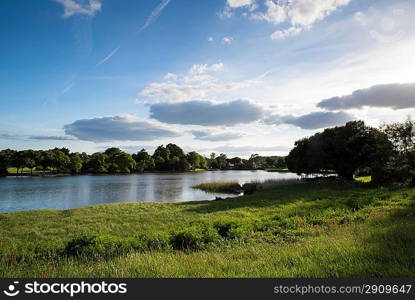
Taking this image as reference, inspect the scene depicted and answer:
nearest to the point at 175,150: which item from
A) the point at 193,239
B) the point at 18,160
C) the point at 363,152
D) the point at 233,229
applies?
the point at 18,160

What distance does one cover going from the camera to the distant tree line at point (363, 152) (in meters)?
26.1

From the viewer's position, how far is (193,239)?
27.8 ft

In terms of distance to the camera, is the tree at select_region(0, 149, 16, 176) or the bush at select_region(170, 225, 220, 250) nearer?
the bush at select_region(170, 225, 220, 250)

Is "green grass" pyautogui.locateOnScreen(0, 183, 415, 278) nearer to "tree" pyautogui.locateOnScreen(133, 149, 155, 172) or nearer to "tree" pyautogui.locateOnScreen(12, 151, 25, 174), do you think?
"tree" pyautogui.locateOnScreen(12, 151, 25, 174)

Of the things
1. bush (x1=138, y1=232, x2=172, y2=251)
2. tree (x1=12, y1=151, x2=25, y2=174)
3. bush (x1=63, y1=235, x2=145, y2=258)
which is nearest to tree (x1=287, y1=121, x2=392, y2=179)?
bush (x1=138, y1=232, x2=172, y2=251)

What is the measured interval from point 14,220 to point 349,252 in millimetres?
21917

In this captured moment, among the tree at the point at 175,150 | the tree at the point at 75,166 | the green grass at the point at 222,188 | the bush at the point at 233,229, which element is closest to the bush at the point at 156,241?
the bush at the point at 233,229

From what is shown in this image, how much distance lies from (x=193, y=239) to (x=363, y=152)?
3337 centimetres

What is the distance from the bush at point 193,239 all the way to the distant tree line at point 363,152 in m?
24.2

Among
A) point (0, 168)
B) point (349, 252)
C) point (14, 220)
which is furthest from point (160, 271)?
point (0, 168)

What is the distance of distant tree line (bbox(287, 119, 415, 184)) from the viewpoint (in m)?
26.1

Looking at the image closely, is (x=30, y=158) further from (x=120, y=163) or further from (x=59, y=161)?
(x=120, y=163)

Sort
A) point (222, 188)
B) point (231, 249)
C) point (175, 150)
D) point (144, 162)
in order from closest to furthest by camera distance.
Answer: point (231, 249) → point (222, 188) → point (144, 162) → point (175, 150)

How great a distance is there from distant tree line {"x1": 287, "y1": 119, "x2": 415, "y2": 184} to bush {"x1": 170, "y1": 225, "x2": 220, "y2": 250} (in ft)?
79.3
